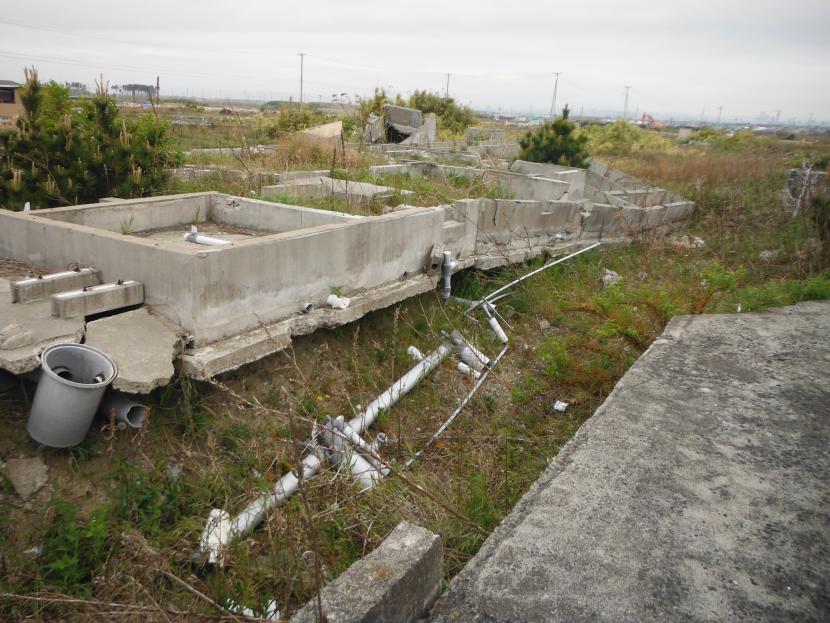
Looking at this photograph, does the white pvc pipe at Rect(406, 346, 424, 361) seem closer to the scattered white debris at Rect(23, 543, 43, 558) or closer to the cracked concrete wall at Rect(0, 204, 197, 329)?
the cracked concrete wall at Rect(0, 204, 197, 329)

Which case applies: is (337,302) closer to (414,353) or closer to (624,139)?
(414,353)

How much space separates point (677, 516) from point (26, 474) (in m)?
3.60

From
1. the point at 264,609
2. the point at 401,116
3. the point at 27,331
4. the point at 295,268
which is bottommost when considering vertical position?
the point at 264,609

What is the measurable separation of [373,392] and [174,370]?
78.9 inches

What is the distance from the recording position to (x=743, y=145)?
37.4 meters

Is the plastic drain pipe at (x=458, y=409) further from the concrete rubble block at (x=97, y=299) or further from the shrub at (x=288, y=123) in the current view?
the shrub at (x=288, y=123)

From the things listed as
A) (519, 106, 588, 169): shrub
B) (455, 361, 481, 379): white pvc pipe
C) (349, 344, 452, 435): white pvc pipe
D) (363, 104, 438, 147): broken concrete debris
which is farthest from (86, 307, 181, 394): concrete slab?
(363, 104, 438, 147): broken concrete debris

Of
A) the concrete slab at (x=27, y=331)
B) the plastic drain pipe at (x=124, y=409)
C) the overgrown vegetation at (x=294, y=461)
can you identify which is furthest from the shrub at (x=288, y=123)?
the plastic drain pipe at (x=124, y=409)

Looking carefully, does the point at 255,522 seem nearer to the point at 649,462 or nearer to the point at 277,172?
the point at 649,462

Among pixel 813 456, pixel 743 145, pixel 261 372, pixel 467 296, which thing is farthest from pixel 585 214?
pixel 743 145

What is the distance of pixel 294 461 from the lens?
308cm

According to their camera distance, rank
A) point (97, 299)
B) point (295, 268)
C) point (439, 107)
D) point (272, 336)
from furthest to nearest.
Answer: point (439, 107), point (295, 268), point (272, 336), point (97, 299)

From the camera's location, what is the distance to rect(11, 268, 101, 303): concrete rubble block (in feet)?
13.7

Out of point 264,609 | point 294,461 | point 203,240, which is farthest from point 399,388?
point 264,609
